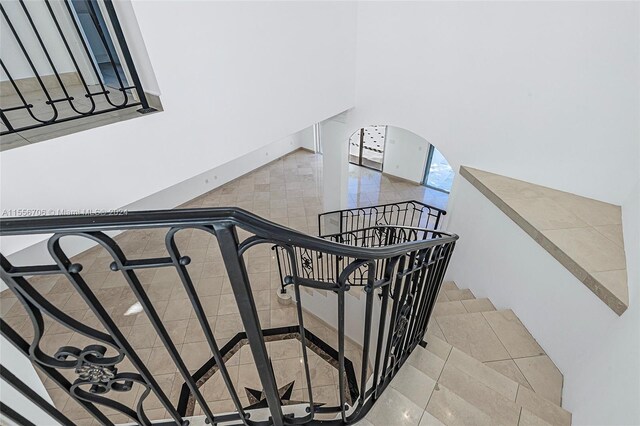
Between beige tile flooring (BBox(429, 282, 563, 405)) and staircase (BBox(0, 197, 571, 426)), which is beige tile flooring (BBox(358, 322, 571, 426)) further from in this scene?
beige tile flooring (BBox(429, 282, 563, 405))

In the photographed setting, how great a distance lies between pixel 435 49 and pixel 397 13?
61cm

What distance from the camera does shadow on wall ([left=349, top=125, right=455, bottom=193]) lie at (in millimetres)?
7289

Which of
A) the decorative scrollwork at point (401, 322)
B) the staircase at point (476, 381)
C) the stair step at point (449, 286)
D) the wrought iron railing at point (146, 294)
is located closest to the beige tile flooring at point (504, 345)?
the staircase at point (476, 381)

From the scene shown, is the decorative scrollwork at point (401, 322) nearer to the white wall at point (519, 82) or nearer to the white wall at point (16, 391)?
the white wall at point (16, 391)

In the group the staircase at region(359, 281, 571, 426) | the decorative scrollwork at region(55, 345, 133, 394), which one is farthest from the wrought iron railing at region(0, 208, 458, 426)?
the staircase at region(359, 281, 571, 426)

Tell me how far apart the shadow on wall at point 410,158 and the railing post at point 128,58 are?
5481 millimetres

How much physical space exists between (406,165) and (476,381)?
646 centimetres

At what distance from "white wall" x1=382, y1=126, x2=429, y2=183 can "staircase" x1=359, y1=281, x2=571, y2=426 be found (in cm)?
535

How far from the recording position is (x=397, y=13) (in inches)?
131

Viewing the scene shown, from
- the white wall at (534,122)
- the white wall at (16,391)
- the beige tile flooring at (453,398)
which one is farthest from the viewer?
the white wall at (534,122)

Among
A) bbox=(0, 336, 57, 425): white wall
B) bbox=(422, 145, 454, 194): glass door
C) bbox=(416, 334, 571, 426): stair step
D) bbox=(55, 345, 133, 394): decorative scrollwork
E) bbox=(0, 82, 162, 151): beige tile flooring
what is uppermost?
bbox=(0, 82, 162, 151): beige tile flooring

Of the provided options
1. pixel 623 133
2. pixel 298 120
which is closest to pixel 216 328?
pixel 298 120

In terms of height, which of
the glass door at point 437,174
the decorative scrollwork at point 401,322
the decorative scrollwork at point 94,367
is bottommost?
the glass door at point 437,174

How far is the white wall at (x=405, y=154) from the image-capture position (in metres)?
7.28
